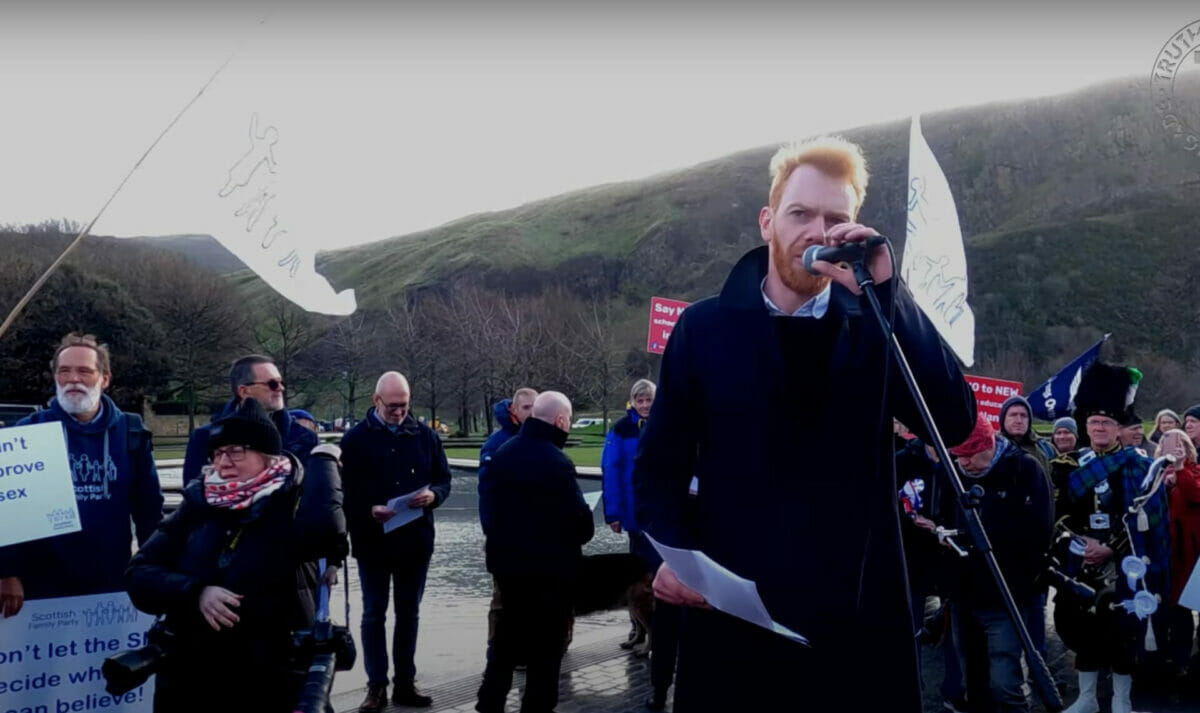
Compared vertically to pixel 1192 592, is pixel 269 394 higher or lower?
higher

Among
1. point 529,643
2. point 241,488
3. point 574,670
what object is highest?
point 241,488

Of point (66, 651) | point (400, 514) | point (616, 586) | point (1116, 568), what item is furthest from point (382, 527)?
point (1116, 568)

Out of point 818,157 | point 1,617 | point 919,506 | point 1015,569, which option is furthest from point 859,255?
point 919,506

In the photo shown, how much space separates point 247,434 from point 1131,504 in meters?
5.44

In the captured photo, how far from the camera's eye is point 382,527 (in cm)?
688

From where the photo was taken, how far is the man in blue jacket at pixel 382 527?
22.2 feet

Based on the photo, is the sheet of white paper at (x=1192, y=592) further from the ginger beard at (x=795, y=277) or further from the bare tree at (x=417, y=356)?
the bare tree at (x=417, y=356)

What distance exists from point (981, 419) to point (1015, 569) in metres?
0.95

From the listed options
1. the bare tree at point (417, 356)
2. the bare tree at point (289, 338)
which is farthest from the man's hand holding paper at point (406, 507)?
the bare tree at point (417, 356)

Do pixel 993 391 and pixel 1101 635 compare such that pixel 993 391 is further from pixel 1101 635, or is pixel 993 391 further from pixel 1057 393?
pixel 1101 635

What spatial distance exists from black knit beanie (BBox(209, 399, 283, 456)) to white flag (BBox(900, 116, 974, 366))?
464 cm

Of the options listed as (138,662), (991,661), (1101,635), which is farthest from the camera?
(1101,635)

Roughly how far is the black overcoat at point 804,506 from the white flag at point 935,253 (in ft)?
16.8

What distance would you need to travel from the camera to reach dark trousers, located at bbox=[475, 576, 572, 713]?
19.5ft
